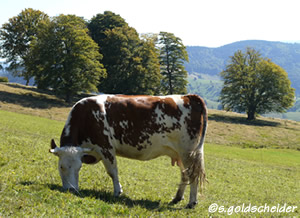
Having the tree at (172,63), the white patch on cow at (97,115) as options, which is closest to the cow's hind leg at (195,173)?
the white patch on cow at (97,115)

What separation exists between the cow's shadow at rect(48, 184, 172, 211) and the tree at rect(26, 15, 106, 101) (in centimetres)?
4779

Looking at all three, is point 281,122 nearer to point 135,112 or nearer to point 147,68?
point 147,68

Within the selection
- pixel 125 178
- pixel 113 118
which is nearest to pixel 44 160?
pixel 125 178

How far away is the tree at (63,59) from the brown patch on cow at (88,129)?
4715 centimetres

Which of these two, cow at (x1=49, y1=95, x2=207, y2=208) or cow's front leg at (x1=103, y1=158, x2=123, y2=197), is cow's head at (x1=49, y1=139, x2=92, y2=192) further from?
cow's front leg at (x1=103, y1=158, x2=123, y2=197)

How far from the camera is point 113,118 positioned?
870cm

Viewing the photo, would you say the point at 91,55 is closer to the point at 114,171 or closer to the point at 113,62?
the point at 113,62

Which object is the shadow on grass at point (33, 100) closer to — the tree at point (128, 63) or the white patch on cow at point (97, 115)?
the tree at point (128, 63)

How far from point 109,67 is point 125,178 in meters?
53.7

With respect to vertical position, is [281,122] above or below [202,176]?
below

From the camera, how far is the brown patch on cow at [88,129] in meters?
8.52

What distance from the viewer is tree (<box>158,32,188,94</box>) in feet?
233

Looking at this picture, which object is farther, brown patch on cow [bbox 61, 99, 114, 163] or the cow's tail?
the cow's tail

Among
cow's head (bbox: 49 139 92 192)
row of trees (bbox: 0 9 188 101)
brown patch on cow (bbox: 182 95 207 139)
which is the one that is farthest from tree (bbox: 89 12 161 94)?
cow's head (bbox: 49 139 92 192)
